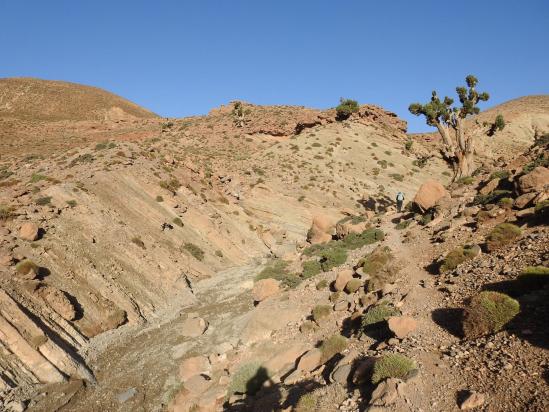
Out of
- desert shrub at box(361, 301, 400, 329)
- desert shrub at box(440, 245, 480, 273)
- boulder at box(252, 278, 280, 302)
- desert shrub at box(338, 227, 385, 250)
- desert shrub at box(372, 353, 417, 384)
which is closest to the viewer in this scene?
desert shrub at box(372, 353, 417, 384)

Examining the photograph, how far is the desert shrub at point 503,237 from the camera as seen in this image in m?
14.3

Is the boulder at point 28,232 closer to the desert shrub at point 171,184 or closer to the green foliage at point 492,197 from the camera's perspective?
the desert shrub at point 171,184

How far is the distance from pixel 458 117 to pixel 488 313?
81.2 feet

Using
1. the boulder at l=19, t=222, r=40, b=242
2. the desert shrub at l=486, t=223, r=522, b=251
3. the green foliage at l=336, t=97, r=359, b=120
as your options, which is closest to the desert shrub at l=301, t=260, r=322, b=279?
the desert shrub at l=486, t=223, r=522, b=251

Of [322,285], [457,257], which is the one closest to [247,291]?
[322,285]

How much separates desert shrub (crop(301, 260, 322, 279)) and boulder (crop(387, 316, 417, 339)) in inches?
382

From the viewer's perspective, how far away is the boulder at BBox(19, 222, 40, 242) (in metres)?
20.4

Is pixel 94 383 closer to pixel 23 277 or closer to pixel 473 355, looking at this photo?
pixel 23 277

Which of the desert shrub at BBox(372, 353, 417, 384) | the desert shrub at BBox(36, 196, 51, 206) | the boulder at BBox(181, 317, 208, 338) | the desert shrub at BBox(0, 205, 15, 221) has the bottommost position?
the boulder at BBox(181, 317, 208, 338)

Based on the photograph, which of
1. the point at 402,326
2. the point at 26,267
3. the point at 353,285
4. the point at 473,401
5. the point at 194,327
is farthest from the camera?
the point at 194,327

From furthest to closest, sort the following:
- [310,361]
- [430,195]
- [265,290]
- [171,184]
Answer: [171,184], [430,195], [265,290], [310,361]

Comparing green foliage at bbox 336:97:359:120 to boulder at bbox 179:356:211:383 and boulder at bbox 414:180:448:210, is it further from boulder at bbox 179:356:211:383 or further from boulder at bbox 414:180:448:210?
boulder at bbox 179:356:211:383

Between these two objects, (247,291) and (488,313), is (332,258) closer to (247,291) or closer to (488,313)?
(247,291)

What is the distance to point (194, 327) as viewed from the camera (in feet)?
59.6
